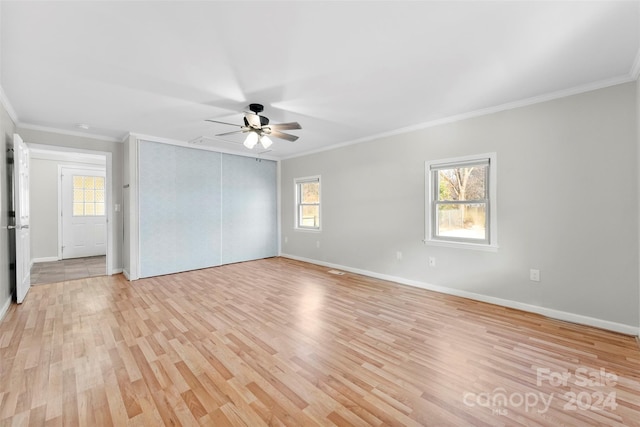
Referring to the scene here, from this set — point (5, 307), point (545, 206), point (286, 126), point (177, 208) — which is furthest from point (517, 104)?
point (5, 307)

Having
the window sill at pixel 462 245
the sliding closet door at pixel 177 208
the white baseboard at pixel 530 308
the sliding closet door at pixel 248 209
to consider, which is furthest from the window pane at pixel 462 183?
the sliding closet door at pixel 177 208

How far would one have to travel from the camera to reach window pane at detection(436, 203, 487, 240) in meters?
3.54

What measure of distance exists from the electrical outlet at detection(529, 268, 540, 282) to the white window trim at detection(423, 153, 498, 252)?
420 mm

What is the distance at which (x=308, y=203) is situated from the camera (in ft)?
20.0

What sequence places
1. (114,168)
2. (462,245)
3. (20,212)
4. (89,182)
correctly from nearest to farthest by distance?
(20,212) → (462,245) → (114,168) → (89,182)

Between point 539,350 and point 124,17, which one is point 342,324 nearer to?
point 539,350

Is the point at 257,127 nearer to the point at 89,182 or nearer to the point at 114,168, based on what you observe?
the point at 114,168

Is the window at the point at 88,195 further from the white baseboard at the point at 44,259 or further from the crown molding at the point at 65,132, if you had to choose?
the crown molding at the point at 65,132

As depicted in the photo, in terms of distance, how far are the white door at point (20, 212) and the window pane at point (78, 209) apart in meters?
3.16

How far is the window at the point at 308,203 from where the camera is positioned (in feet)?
19.4

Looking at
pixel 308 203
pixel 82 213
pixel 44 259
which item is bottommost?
pixel 44 259

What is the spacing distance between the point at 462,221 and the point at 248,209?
4.41 m

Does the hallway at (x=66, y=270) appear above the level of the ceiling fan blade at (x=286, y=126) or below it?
below

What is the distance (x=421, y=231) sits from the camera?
13.3 feet
